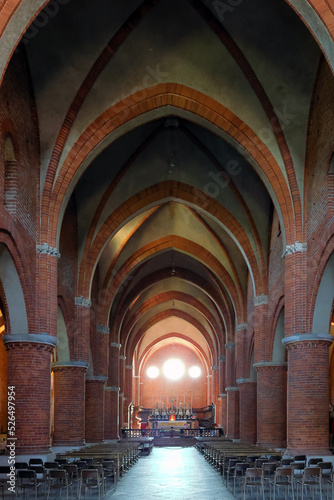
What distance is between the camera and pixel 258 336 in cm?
2527

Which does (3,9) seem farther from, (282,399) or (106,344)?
(106,344)

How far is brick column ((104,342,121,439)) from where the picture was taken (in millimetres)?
34781

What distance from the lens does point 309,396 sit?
1755cm

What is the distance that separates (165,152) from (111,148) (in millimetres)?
2362

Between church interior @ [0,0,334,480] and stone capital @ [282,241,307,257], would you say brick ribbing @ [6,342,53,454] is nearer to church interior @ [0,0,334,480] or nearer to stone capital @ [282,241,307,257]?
church interior @ [0,0,334,480]

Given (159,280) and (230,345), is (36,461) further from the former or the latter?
(159,280)

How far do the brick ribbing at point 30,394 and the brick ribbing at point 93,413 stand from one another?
1178cm

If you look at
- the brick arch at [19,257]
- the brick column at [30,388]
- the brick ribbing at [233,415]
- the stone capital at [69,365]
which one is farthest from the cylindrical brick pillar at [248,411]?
the brick arch at [19,257]

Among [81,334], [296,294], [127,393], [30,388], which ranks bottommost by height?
[127,393]

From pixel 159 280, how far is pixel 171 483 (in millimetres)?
22724

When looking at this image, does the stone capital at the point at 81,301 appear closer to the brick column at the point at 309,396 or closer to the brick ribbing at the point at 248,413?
the brick ribbing at the point at 248,413

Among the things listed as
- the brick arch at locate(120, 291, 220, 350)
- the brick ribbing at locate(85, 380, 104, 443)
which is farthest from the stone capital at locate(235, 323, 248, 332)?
the brick arch at locate(120, 291, 220, 350)

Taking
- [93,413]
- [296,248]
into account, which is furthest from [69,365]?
[296,248]

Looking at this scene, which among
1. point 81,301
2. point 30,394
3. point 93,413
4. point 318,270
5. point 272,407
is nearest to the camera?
point 30,394
